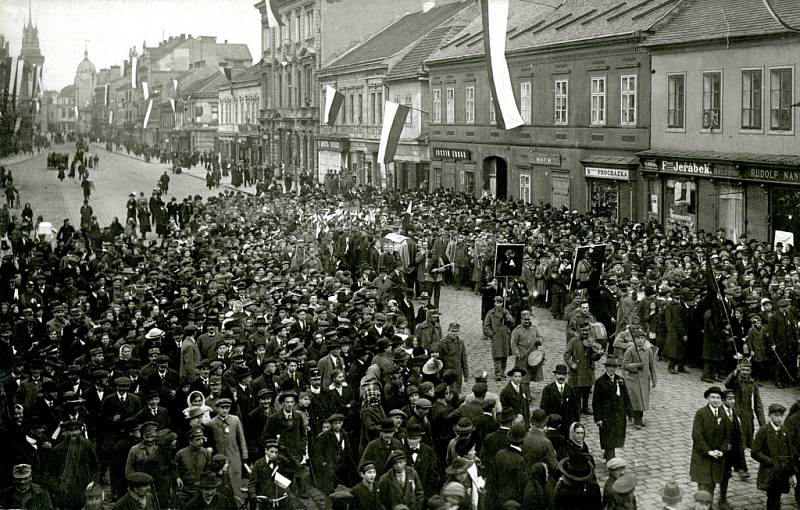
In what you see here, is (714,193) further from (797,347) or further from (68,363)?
(68,363)

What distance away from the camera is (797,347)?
15.2m

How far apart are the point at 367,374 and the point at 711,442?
437cm

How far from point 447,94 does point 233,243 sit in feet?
63.6

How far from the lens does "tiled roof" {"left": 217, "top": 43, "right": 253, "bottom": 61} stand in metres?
103

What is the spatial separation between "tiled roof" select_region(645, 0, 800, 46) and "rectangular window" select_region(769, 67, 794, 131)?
1.18m

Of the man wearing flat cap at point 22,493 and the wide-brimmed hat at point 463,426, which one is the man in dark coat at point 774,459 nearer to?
the wide-brimmed hat at point 463,426

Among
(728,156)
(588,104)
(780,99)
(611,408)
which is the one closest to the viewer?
(611,408)

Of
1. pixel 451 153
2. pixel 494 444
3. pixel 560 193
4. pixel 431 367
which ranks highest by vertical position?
pixel 451 153

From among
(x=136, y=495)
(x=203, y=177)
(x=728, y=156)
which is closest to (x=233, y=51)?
(x=203, y=177)

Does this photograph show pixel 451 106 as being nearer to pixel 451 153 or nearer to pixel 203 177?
pixel 451 153

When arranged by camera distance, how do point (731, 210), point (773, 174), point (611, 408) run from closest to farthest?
point (611, 408) → point (773, 174) → point (731, 210)

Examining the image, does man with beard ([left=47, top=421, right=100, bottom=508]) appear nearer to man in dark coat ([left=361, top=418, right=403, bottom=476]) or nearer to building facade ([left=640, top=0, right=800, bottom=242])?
man in dark coat ([left=361, top=418, right=403, bottom=476])

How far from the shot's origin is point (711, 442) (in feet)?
33.8

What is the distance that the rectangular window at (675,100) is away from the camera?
92.3 feet
